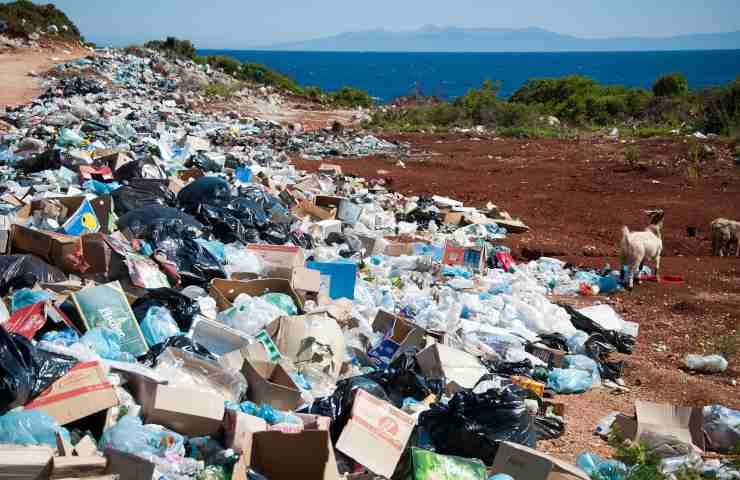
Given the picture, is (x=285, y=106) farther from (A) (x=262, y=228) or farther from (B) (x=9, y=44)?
(A) (x=262, y=228)

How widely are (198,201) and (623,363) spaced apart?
3757 mm

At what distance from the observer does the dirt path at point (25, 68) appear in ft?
49.0

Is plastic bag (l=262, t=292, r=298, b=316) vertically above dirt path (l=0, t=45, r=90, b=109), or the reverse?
dirt path (l=0, t=45, r=90, b=109)

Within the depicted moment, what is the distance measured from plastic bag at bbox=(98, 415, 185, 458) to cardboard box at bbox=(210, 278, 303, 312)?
164 cm

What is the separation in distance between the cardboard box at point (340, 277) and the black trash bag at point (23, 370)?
247 cm

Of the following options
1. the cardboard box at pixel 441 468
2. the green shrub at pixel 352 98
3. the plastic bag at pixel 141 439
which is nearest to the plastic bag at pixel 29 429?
the plastic bag at pixel 141 439

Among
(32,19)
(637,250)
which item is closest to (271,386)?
(637,250)

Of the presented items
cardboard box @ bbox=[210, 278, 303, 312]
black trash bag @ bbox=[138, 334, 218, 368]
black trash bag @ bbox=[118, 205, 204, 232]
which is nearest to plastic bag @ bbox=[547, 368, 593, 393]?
cardboard box @ bbox=[210, 278, 303, 312]

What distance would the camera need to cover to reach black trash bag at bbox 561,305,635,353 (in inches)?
234

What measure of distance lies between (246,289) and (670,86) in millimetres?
23485

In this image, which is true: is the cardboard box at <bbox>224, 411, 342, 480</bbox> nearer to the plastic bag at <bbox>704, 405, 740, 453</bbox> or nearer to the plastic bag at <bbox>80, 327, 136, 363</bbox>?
the plastic bag at <bbox>80, 327, 136, 363</bbox>

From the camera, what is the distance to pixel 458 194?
11734 mm

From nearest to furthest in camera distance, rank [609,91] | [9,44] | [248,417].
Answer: [248,417], [9,44], [609,91]

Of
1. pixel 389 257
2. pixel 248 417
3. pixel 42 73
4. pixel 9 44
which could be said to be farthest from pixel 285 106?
pixel 248 417
